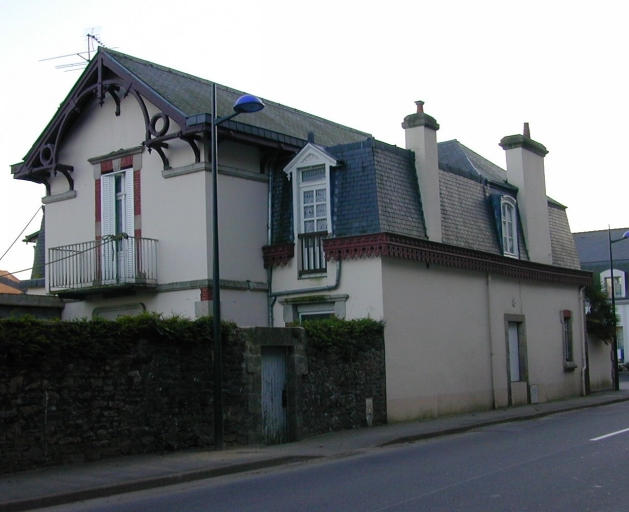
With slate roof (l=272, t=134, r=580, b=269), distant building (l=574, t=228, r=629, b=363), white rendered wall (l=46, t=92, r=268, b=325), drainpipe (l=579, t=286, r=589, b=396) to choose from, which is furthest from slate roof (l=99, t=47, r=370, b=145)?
distant building (l=574, t=228, r=629, b=363)

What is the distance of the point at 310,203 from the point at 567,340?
1270 cm

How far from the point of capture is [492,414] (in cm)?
2294

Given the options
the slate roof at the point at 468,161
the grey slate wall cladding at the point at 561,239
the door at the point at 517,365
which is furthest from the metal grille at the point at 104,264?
the grey slate wall cladding at the point at 561,239

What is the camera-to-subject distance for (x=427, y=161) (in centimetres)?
2317

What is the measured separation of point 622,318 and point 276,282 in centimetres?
4597

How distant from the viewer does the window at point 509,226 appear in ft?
87.2

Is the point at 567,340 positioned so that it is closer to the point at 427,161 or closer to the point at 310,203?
the point at 427,161

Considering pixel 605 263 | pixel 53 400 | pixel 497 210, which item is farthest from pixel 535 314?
pixel 605 263

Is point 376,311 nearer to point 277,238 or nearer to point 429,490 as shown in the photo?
point 277,238

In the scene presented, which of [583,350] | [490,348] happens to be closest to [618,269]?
[583,350]

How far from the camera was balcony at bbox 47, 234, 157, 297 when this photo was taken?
2156cm

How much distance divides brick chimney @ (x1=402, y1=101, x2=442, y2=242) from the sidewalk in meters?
5.38

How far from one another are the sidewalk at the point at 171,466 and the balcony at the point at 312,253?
4.28 meters

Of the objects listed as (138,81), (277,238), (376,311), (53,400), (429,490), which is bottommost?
(429,490)
